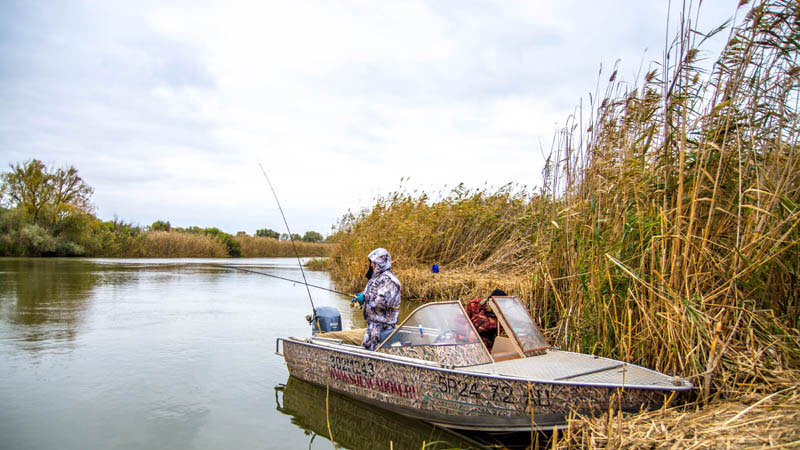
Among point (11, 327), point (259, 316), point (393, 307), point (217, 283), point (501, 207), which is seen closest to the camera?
point (393, 307)

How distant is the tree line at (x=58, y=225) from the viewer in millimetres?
32125

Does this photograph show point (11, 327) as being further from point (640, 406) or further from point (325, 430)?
point (640, 406)

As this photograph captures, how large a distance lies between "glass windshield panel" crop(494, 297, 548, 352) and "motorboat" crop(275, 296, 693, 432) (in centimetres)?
1

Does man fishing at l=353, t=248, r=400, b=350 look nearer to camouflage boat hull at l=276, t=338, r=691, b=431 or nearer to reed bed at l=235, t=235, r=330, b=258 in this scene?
camouflage boat hull at l=276, t=338, r=691, b=431

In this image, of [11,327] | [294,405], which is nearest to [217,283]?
[11,327]

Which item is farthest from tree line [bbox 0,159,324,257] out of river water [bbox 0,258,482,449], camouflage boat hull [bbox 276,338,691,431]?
camouflage boat hull [bbox 276,338,691,431]

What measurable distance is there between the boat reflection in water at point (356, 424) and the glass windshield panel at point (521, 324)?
3.95 feet

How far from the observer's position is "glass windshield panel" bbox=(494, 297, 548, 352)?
5.40m

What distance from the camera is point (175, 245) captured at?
3753cm

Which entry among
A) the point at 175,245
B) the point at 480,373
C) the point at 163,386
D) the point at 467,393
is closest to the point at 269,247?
the point at 175,245

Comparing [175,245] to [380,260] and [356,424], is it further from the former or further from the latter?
[356,424]

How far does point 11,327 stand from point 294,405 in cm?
673

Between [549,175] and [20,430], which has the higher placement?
[549,175]

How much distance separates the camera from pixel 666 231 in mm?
4711
